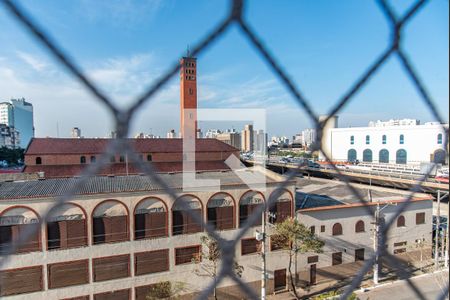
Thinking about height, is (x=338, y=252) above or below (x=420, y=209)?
below

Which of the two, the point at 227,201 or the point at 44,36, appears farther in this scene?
the point at 227,201

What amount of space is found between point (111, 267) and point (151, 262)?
0.54 meters

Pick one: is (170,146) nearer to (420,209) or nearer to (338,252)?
(338,252)

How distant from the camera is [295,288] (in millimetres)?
5078

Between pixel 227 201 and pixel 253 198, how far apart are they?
0.46 meters

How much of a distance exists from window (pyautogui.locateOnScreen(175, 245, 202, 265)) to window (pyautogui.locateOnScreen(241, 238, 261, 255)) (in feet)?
2.34

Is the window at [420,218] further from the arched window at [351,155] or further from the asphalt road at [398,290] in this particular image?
the arched window at [351,155]

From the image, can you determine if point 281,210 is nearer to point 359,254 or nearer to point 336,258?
point 336,258

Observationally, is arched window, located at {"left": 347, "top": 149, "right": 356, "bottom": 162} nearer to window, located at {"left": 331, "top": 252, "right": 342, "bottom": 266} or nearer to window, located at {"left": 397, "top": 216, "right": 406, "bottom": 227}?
window, located at {"left": 397, "top": 216, "right": 406, "bottom": 227}

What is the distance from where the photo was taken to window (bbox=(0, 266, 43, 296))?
3.65 meters

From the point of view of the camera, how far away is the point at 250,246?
4.73 m

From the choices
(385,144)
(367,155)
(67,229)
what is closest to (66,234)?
(67,229)

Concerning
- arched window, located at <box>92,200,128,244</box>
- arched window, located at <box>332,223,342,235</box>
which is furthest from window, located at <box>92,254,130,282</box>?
arched window, located at <box>332,223,342,235</box>

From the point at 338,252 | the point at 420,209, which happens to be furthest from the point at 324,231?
the point at 420,209
